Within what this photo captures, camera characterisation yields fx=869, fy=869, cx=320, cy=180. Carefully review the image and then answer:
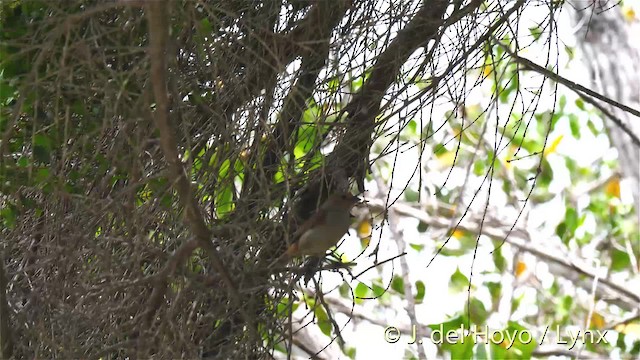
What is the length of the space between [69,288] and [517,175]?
7.62ft

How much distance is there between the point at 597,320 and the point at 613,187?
554 mm

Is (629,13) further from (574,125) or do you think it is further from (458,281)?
(458,281)

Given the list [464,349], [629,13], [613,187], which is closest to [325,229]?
[464,349]

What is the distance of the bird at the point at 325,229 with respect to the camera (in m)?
1.03

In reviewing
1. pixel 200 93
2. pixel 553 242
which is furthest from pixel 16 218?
pixel 553 242

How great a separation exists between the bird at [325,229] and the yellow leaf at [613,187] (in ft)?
7.69

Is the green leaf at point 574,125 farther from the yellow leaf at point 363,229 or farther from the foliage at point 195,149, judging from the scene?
the foliage at point 195,149

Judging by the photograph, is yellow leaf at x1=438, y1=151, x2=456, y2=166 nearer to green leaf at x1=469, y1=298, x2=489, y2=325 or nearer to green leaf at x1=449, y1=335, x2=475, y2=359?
green leaf at x1=469, y1=298, x2=489, y2=325

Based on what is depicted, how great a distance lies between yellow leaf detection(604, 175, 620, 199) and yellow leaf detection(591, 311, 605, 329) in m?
0.49

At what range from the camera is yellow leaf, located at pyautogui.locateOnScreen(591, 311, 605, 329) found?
2.85 metres

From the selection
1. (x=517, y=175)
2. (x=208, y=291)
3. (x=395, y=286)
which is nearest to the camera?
(x=208, y=291)

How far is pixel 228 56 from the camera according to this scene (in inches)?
45.1

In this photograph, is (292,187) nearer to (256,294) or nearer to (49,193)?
(256,294)

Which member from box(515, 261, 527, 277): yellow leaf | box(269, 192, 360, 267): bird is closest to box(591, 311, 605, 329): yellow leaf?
box(515, 261, 527, 277): yellow leaf
